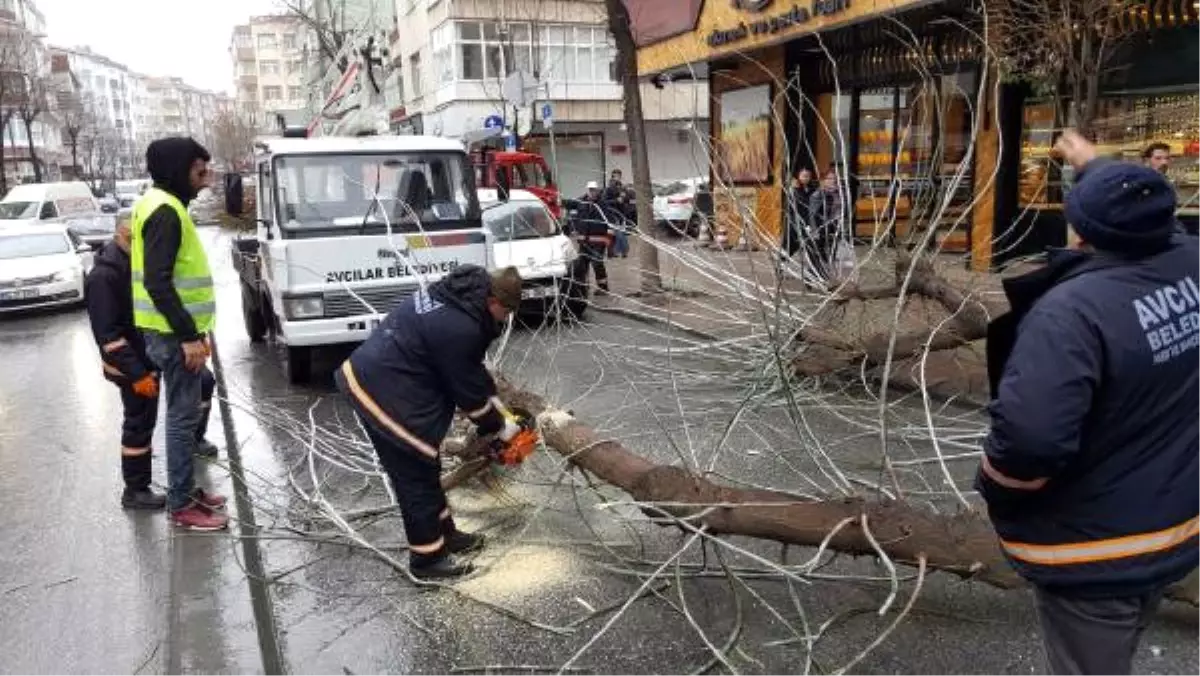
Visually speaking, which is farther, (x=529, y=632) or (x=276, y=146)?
(x=276, y=146)

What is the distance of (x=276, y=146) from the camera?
828 cm

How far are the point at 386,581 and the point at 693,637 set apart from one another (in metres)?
1.49

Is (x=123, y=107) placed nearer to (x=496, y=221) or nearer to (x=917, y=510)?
(x=496, y=221)

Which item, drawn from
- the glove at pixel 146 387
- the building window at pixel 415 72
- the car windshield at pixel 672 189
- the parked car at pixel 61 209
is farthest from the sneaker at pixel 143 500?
the building window at pixel 415 72

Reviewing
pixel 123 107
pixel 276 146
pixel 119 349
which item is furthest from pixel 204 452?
pixel 123 107

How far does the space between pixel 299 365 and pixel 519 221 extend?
4227mm

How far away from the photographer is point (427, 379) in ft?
12.4

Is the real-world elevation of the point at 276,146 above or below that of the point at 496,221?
above

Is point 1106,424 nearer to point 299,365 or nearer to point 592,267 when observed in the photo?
point 299,365

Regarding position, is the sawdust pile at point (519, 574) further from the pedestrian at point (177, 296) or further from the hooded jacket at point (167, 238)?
the hooded jacket at point (167, 238)

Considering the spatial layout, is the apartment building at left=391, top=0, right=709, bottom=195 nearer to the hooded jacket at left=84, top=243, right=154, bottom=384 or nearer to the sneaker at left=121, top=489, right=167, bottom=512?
the hooded jacket at left=84, top=243, right=154, bottom=384

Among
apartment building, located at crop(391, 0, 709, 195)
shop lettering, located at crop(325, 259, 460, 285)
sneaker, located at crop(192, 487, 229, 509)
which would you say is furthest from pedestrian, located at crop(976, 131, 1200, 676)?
apartment building, located at crop(391, 0, 709, 195)

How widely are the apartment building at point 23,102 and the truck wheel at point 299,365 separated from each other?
38.2 m

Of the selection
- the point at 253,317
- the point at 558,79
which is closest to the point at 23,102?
the point at 558,79
